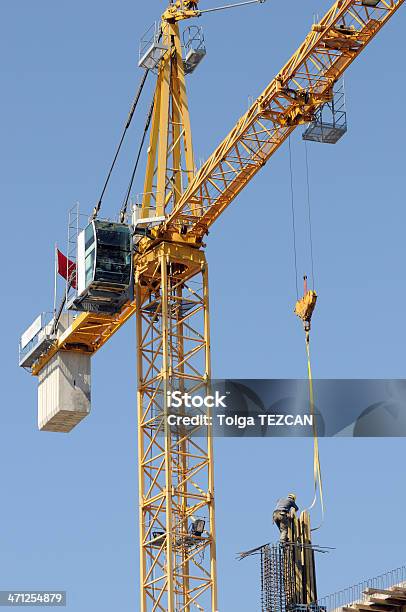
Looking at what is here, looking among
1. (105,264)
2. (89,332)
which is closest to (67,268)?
(89,332)

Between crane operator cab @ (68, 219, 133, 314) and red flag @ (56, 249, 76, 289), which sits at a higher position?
red flag @ (56, 249, 76, 289)

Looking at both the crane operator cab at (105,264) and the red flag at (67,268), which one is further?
the red flag at (67,268)

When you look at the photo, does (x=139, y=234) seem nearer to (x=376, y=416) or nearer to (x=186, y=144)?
(x=186, y=144)

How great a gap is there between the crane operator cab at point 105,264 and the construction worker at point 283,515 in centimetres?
1312

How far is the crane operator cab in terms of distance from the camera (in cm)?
8838

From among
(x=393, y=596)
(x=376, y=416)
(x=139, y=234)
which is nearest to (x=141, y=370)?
(x=139, y=234)

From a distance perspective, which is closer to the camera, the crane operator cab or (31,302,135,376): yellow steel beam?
the crane operator cab

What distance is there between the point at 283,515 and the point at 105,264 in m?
14.6

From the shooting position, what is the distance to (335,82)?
276 ft

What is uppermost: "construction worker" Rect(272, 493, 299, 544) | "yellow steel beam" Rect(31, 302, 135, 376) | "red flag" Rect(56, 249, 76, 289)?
"red flag" Rect(56, 249, 76, 289)

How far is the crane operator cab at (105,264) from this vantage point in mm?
88375

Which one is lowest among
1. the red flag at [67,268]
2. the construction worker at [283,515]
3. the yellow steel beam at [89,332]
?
the construction worker at [283,515]

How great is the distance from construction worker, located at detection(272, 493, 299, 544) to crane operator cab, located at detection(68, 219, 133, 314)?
1312 centimetres

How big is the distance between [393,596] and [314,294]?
55.4 feet
